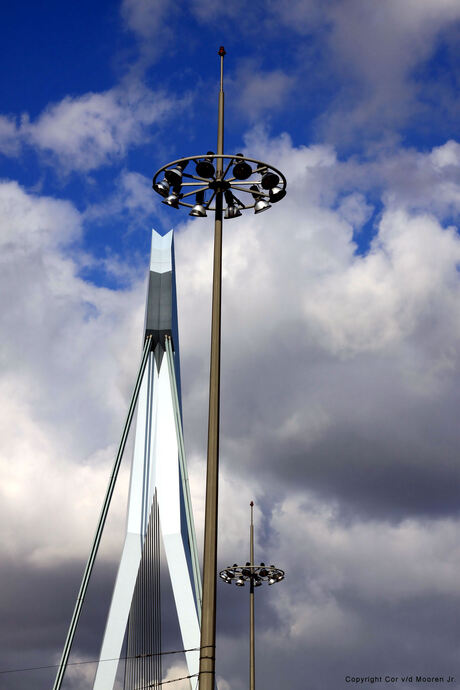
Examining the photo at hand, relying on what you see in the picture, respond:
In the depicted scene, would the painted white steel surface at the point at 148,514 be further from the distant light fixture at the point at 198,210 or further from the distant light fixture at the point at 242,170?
the distant light fixture at the point at 242,170

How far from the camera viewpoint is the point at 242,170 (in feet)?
45.4

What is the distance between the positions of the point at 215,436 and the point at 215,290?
2.46 metres

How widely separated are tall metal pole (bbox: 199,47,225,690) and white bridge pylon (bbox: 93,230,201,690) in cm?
1074

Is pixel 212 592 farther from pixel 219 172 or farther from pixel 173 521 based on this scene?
pixel 173 521

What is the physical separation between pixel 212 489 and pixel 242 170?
5.35 meters

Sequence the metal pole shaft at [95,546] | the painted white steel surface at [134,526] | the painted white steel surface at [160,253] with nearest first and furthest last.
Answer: the metal pole shaft at [95,546] → the painted white steel surface at [134,526] → the painted white steel surface at [160,253]

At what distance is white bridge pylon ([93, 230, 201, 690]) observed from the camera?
24859mm

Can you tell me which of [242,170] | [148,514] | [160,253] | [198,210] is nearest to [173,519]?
[148,514]

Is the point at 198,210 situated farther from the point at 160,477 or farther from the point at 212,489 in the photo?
the point at 160,477

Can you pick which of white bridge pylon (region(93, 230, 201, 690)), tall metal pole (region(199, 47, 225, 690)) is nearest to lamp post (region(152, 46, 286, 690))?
tall metal pole (region(199, 47, 225, 690))

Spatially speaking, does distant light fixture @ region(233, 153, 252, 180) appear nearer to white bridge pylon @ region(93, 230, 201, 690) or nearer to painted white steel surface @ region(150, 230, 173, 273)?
white bridge pylon @ region(93, 230, 201, 690)

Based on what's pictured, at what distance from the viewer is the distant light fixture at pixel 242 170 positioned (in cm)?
1378

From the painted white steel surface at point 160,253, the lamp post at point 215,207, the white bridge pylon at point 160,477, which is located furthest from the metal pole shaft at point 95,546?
the lamp post at point 215,207

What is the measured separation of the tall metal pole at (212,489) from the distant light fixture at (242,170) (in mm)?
262
